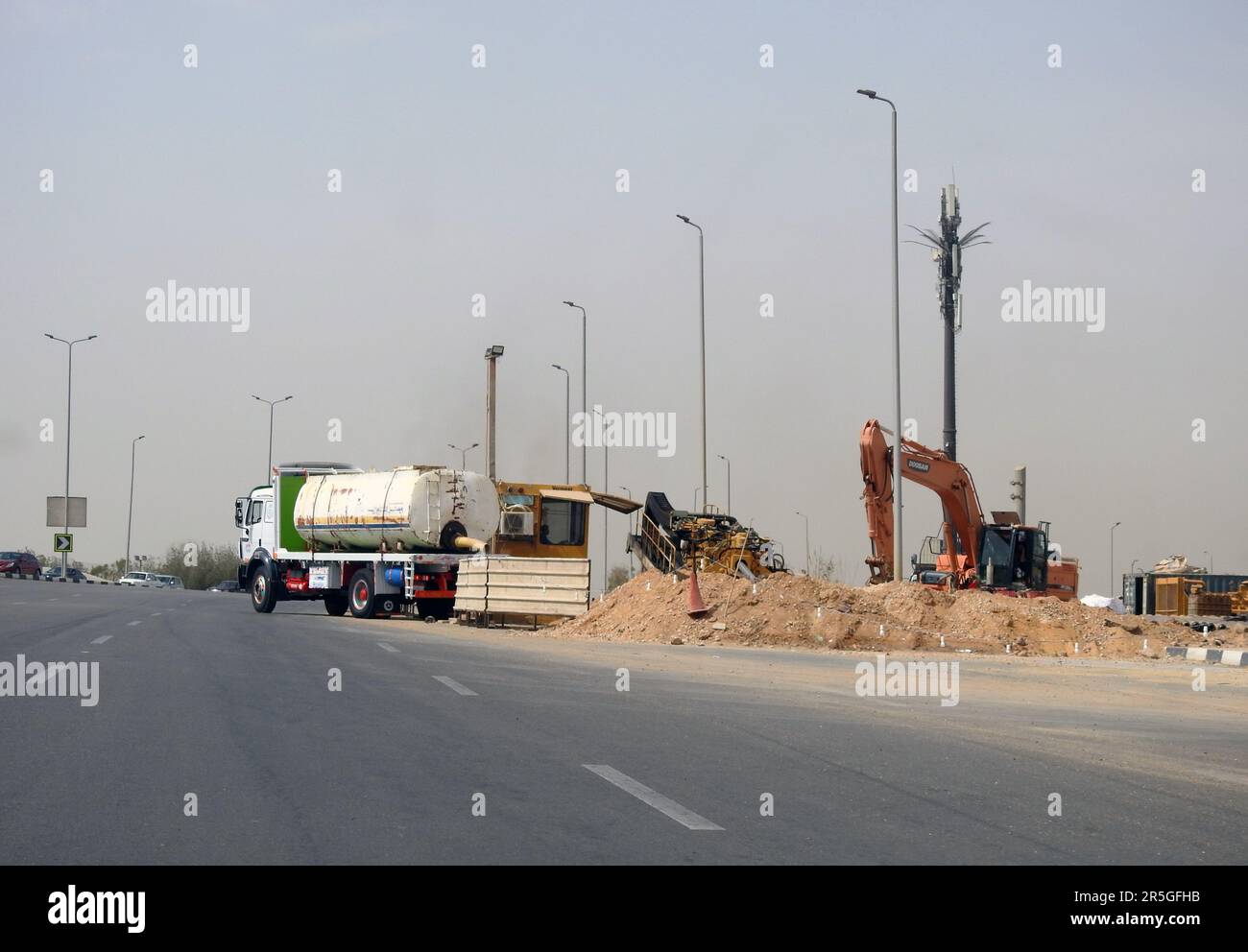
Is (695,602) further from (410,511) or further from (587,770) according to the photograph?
(587,770)

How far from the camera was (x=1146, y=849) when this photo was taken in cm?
750

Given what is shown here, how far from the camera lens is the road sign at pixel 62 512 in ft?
288

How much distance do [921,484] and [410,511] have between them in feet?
43.6

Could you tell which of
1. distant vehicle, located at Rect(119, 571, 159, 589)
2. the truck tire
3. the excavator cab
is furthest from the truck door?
→ distant vehicle, located at Rect(119, 571, 159, 589)

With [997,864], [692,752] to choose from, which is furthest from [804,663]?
[997,864]

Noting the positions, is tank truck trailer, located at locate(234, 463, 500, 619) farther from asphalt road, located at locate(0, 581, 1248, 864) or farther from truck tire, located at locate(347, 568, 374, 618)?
asphalt road, located at locate(0, 581, 1248, 864)

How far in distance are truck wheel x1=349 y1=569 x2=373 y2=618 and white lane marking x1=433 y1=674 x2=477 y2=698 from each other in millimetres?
20265

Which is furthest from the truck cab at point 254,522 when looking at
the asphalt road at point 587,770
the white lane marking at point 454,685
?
the white lane marking at point 454,685

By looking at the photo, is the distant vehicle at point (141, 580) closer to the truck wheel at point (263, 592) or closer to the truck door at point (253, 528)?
the truck door at point (253, 528)

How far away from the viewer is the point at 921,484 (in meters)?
37.6

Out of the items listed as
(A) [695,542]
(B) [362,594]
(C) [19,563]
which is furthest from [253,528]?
(C) [19,563]

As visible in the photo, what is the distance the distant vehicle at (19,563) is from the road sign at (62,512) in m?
2.41
